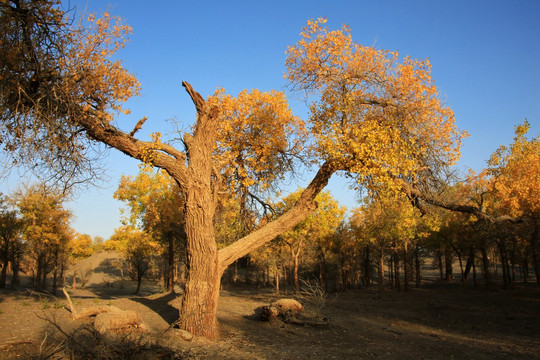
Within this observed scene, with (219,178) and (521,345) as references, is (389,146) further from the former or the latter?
(521,345)

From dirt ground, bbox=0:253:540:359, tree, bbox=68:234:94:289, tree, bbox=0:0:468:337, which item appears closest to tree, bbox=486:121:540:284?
dirt ground, bbox=0:253:540:359

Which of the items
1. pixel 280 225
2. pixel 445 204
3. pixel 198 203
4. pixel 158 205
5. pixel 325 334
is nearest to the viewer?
pixel 198 203

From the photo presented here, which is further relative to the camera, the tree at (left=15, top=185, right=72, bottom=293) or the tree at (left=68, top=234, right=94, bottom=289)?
the tree at (left=68, top=234, right=94, bottom=289)

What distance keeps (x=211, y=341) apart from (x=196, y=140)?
18.0ft

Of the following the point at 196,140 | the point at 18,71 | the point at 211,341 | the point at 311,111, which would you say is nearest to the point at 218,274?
the point at 211,341

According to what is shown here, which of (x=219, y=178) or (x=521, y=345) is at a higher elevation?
(x=219, y=178)

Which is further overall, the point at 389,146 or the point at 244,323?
the point at 244,323

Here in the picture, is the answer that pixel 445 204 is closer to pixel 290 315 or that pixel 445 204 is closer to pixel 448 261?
pixel 290 315

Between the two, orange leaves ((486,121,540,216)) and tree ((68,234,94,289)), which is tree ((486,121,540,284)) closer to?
orange leaves ((486,121,540,216))

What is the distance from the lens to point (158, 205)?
68.8ft

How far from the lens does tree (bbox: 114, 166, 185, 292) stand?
65.8ft

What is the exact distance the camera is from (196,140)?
10258mm

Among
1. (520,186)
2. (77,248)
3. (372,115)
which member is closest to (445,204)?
(372,115)

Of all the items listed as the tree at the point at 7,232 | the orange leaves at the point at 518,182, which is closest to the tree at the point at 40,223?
the tree at the point at 7,232
